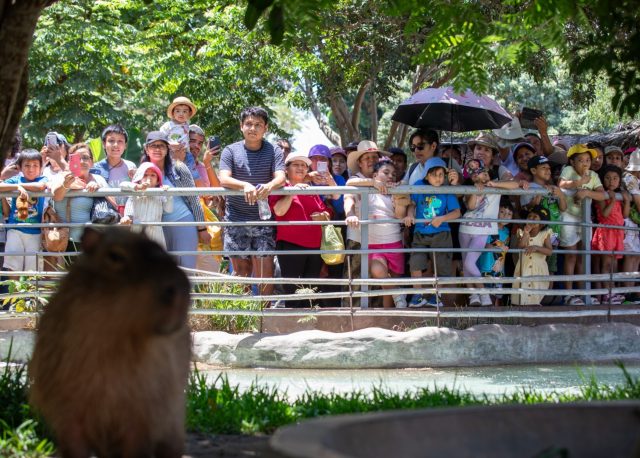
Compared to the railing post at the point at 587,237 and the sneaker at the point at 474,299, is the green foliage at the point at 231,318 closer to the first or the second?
the sneaker at the point at 474,299

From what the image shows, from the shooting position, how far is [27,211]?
33.6 feet

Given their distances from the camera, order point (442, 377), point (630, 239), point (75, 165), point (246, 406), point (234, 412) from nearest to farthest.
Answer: point (234, 412) < point (246, 406) < point (442, 377) < point (75, 165) < point (630, 239)

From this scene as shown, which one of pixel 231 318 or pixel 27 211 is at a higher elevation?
pixel 27 211

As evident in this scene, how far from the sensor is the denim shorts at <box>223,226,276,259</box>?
1041 cm

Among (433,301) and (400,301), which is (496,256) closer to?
(433,301)

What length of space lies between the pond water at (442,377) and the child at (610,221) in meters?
1.77

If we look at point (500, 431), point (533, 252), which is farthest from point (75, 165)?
point (500, 431)

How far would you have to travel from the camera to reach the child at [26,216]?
10.3 m

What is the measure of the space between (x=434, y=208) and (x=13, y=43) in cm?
593

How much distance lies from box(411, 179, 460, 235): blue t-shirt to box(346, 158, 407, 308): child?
229 millimetres

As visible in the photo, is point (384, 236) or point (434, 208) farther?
point (384, 236)

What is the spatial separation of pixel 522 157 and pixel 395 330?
3.09 metres

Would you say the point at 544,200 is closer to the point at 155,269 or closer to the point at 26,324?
the point at 26,324

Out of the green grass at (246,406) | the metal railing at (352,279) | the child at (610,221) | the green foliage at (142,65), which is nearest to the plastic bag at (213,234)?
the metal railing at (352,279)
